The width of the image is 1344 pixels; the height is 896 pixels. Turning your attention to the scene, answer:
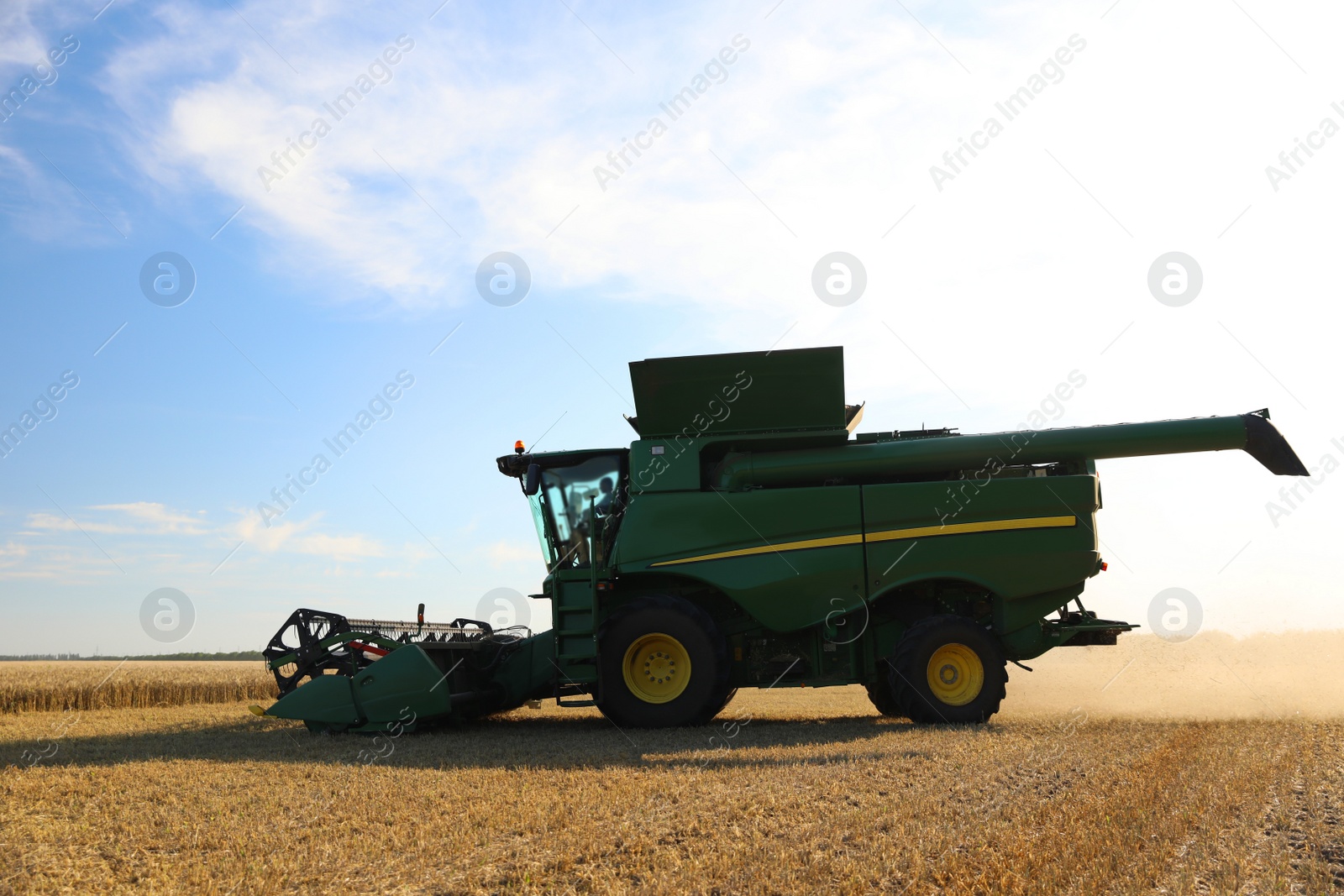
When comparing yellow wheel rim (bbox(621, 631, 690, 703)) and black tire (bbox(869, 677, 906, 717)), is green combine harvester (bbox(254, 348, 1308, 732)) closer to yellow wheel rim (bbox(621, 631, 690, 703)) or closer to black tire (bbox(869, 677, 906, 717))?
yellow wheel rim (bbox(621, 631, 690, 703))

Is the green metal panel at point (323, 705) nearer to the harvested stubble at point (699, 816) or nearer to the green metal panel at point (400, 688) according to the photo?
the green metal panel at point (400, 688)

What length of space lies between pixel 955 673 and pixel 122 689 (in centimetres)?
1263

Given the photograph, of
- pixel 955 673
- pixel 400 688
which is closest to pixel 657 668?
pixel 400 688

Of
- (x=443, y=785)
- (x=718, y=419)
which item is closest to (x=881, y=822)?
(x=443, y=785)

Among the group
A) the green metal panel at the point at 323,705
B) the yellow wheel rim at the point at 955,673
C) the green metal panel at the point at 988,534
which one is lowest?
the yellow wheel rim at the point at 955,673

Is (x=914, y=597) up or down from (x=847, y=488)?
down

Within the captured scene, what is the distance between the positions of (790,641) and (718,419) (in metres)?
2.45

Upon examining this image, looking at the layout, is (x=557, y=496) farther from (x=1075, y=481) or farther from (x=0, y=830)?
(x=0, y=830)

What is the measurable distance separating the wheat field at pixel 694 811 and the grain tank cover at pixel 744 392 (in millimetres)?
3113

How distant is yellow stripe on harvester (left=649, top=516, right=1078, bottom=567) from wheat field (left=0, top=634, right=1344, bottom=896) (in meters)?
1.72

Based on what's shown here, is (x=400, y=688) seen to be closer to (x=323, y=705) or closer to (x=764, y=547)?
(x=323, y=705)

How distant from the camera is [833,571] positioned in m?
9.23

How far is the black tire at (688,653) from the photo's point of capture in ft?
29.6

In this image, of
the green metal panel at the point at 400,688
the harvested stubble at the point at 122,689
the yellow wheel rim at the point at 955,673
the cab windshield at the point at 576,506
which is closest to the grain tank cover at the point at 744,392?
the cab windshield at the point at 576,506
